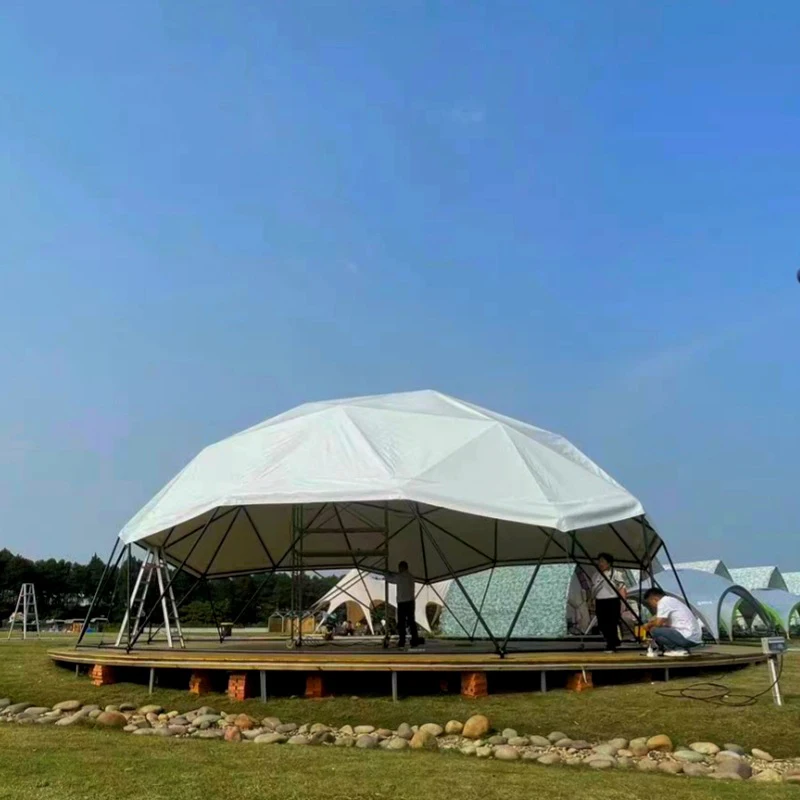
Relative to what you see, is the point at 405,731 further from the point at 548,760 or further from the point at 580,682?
the point at 580,682

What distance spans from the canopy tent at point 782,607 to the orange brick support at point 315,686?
2835 cm

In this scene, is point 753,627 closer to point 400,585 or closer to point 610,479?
point 610,479

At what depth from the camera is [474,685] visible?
374 inches

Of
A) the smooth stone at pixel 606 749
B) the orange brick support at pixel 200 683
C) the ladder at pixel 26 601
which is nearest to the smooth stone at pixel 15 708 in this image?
the orange brick support at pixel 200 683

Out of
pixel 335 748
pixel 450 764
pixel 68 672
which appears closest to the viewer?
pixel 450 764

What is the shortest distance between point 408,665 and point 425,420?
4809 mm

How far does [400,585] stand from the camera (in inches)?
520

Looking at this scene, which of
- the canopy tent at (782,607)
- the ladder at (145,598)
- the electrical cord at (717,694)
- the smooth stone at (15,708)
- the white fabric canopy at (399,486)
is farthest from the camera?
the canopy tent at (782,607)

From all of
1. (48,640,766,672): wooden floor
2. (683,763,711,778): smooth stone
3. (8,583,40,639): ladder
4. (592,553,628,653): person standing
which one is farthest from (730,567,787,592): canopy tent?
(683,763,711,778): smooth stone

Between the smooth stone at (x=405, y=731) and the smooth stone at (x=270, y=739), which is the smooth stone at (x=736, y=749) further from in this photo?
the smooth stone at (x=270, y=739)

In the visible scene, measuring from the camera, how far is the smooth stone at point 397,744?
24.8ft

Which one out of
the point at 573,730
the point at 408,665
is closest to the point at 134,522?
the point at 408,665

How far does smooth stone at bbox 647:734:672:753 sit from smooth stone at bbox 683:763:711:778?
0.67 m

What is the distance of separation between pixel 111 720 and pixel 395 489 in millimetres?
4249
